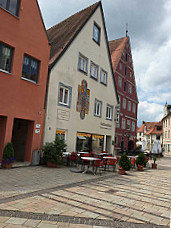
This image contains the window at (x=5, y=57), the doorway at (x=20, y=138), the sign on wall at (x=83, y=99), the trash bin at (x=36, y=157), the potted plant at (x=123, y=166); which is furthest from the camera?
the sign on wall at (x=83, y=99)

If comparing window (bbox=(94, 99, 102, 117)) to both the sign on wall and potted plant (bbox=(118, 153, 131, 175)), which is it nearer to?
the sign on wall

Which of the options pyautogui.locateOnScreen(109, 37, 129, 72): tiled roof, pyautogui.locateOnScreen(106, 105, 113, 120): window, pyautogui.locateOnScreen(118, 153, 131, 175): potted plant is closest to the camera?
pyautogui.locateOnScreen(118, 153, 131, 175): potted plant

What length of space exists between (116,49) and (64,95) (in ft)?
69.4

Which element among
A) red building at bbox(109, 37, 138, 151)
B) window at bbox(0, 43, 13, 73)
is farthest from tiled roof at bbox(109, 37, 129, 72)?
window at bbox(0, 43, 13, 73)

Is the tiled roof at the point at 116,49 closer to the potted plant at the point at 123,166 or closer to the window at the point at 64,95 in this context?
the window at the point at 64,95

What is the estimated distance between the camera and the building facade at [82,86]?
47.1 feet

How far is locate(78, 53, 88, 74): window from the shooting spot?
54.9 feet

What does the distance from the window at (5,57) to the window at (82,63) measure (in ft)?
21.1

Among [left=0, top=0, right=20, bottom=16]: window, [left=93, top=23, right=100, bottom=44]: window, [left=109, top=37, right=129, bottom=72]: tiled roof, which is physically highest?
[left=109, top=37, right=129, bottom=72]: tiled roof

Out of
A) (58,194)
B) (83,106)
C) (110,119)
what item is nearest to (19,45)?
(83,106)

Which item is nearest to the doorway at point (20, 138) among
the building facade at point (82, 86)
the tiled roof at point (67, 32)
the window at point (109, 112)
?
the building facade at point (82, 86)

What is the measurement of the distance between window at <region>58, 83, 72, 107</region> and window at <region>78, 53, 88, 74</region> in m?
2.37

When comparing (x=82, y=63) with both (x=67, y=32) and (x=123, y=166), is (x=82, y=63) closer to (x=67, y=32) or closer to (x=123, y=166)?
(x=67, y=32)

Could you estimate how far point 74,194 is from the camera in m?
6.68
